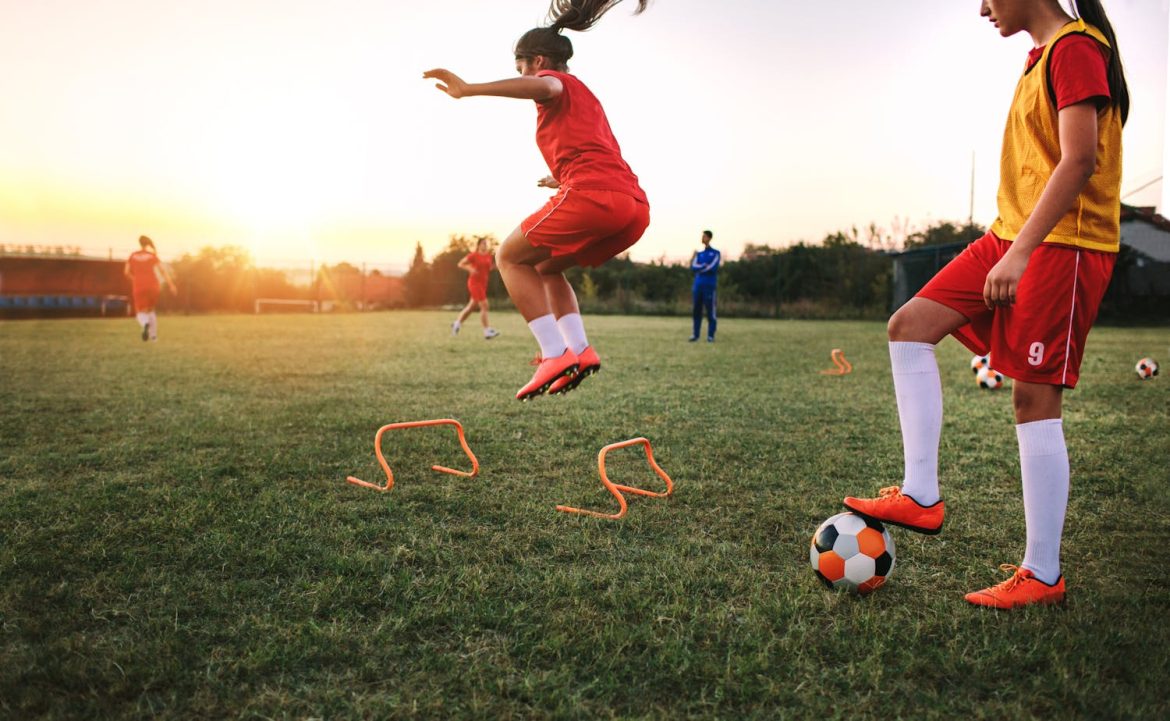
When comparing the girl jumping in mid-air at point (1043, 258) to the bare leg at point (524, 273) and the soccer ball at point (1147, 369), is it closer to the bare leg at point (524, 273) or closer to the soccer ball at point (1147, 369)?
the bare leg at point (524, 273)

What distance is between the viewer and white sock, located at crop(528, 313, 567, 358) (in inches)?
149

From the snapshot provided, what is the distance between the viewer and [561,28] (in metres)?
3.51

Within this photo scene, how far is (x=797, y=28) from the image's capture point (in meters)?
8.96

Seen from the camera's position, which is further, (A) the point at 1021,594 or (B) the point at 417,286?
(B) the point at 417,286

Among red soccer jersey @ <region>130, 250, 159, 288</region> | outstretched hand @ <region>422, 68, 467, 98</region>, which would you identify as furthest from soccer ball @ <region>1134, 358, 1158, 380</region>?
red soccer jersey @ <region>130, 250, 159, 288</region>

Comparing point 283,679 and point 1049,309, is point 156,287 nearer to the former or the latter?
point 283,679

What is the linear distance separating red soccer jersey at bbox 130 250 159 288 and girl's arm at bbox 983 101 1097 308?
620 inches

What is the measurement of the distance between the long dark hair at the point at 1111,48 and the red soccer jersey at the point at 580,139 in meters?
1.84

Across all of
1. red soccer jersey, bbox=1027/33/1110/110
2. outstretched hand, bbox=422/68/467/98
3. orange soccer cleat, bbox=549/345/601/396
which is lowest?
orange soccer cleat, bbox=549/345/601/396

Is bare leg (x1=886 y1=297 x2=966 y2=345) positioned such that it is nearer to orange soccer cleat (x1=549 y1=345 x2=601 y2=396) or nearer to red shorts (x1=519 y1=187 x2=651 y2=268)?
red shorts (x1=519 y1=187 x2=651 y2=268)

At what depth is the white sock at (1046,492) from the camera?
2.42 m

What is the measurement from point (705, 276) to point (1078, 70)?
12.7 m

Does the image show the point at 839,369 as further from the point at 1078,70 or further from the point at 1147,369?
the point at 1078,70

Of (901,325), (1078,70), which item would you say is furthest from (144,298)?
(1078,70)
